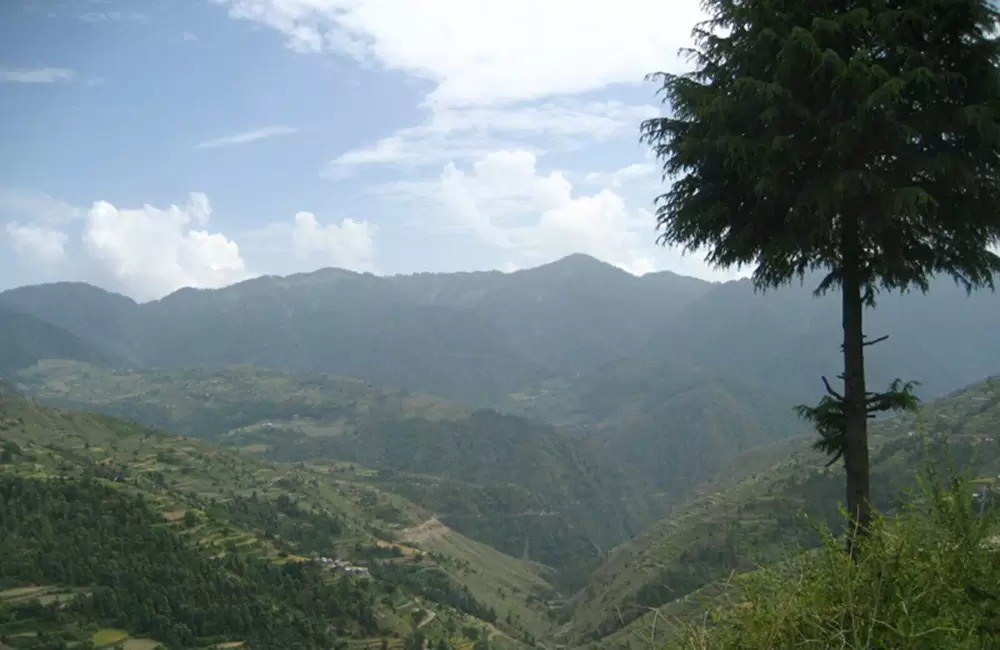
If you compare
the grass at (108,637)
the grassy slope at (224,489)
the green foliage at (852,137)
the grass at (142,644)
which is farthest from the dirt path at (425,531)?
the green foliage at (852,137)

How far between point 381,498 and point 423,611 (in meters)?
90.6

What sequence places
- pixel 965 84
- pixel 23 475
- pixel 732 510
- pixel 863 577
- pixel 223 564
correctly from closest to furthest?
pixel 863 577 → pixel 965 84 → pixel 223 564 → pixel 23 475 → pixel 732 510

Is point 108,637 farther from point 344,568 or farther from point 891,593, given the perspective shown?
point 891,593

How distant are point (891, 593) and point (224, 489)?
163905 millimetres

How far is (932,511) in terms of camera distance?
4.95 meters

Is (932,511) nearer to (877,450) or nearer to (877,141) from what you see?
(877,141)

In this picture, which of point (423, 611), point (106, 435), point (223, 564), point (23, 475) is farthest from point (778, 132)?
point (106, 435)

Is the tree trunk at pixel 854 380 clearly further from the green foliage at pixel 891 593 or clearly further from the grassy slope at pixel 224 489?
the grassy slope at pixel 224 489

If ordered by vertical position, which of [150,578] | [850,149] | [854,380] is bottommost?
[150,578]

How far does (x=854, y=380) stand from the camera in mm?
9711

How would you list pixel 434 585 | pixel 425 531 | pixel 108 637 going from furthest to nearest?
pixel 425 531 → pixel 434 585 → pixel 108 637

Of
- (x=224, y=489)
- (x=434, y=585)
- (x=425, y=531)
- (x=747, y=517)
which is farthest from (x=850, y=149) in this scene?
(x=425, y=531)

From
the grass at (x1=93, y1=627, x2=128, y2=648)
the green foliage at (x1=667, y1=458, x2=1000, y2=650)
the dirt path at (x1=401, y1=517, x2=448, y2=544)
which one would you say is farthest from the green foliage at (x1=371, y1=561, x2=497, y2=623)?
the green foliage at (x1=667, y1=458, x2=1000, y2=650)

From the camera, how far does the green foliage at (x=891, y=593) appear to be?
4250 millimetres
